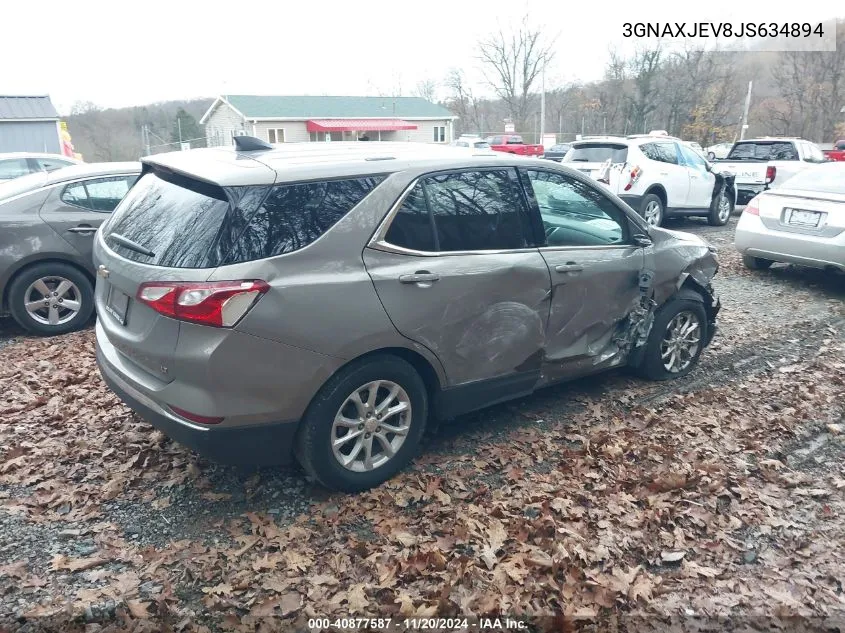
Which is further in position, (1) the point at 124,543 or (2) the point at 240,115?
(2) the point at 240,115

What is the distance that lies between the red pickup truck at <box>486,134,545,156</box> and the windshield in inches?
998

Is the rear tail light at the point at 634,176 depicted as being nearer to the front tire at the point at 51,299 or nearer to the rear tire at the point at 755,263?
the rear tire at the point at 755,263

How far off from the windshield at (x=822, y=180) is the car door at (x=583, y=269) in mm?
4963

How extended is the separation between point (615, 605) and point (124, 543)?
236cm

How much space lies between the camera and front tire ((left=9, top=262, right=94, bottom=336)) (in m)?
6.08

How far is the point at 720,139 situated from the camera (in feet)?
158

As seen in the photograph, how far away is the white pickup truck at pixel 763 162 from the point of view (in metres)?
14.5

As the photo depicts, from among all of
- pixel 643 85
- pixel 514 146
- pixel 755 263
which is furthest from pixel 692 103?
pixel 755 263

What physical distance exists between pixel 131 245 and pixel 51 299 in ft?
11.5

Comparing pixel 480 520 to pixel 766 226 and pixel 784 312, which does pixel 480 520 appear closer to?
pixel 784 312

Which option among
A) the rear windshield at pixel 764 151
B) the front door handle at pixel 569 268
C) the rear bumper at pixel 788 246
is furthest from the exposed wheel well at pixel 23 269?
the rear windshield at pixel 764 151

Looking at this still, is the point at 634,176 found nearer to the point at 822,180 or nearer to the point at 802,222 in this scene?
the point at 822,180

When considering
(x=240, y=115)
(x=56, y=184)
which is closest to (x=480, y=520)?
(x=56, y=184)

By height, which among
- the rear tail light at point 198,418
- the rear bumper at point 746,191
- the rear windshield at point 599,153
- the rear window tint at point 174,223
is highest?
the rear windshield at point 599,153
